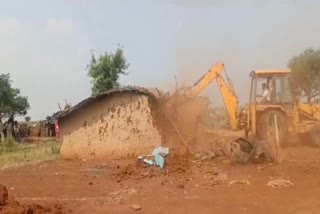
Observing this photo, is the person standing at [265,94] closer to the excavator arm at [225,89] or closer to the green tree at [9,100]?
the excavator arm at [225,89]

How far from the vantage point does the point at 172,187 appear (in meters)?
13.6

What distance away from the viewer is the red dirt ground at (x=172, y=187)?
11.3m

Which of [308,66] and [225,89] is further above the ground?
[308,66]

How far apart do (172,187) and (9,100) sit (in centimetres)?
3216

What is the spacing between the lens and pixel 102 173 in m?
16.5

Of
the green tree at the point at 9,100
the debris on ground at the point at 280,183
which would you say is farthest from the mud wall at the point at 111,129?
the green tree at the point at 9,100

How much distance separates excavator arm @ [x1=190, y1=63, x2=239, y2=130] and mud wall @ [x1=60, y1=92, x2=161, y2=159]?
2.30 m

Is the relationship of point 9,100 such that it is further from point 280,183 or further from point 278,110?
point 280,183

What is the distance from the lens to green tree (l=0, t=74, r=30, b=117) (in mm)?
42875

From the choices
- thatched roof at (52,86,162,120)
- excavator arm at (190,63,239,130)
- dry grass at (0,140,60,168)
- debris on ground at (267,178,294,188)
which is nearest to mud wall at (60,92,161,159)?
thatched roof at (52,86,162,120)

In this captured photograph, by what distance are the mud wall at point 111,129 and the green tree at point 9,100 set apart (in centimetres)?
2324

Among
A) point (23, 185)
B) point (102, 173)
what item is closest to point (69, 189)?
point (23, 185)

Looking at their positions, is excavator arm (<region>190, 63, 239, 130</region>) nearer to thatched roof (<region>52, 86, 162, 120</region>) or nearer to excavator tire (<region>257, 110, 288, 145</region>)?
excavator tire (<region>257, 110, 288, 145</region>)

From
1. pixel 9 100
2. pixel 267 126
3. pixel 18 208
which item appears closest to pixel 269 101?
pixel 267 126
